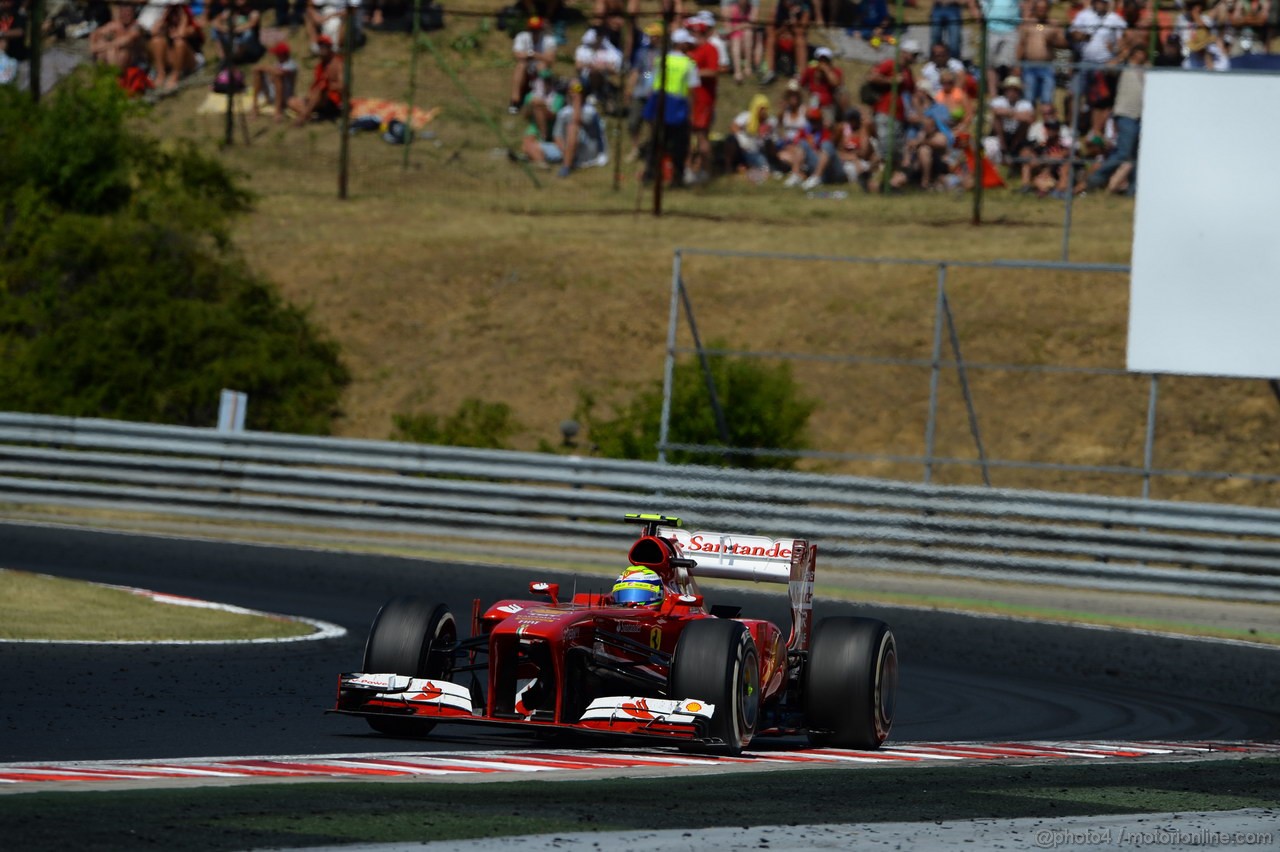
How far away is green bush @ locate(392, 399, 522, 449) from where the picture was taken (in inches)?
977

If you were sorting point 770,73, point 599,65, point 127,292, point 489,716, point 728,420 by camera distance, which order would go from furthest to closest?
point 770,73 → point 599,65 → point 127,292 → point 728,420 → point 489,716

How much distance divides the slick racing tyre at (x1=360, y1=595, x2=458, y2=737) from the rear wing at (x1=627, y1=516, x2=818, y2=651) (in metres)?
1.33

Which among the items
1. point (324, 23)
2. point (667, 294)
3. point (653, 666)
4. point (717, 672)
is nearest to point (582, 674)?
point (653, 666)

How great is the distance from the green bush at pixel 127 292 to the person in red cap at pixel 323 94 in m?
3.95

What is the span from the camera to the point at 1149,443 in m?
20.4

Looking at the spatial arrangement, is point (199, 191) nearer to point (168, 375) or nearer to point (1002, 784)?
point (168, 375)

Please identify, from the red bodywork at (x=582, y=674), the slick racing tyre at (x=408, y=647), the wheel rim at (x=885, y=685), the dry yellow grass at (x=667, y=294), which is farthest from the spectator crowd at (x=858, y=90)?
the slick racing tyre at (x=408, y=647)

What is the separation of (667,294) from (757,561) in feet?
63.4

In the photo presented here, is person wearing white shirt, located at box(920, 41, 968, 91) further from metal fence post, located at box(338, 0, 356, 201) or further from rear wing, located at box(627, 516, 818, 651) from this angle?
rear wing, located at box(627, 516, 818, 651)

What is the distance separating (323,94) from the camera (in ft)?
112

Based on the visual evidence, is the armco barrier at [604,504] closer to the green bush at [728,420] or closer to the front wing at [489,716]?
the green bush at [728,420]

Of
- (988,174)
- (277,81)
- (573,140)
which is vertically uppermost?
(277,81)

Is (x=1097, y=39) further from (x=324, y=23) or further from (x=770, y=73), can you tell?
(x=324, y=23)

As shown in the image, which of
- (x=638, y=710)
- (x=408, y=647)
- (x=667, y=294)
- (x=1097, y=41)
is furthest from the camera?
(x=667, y=294)
